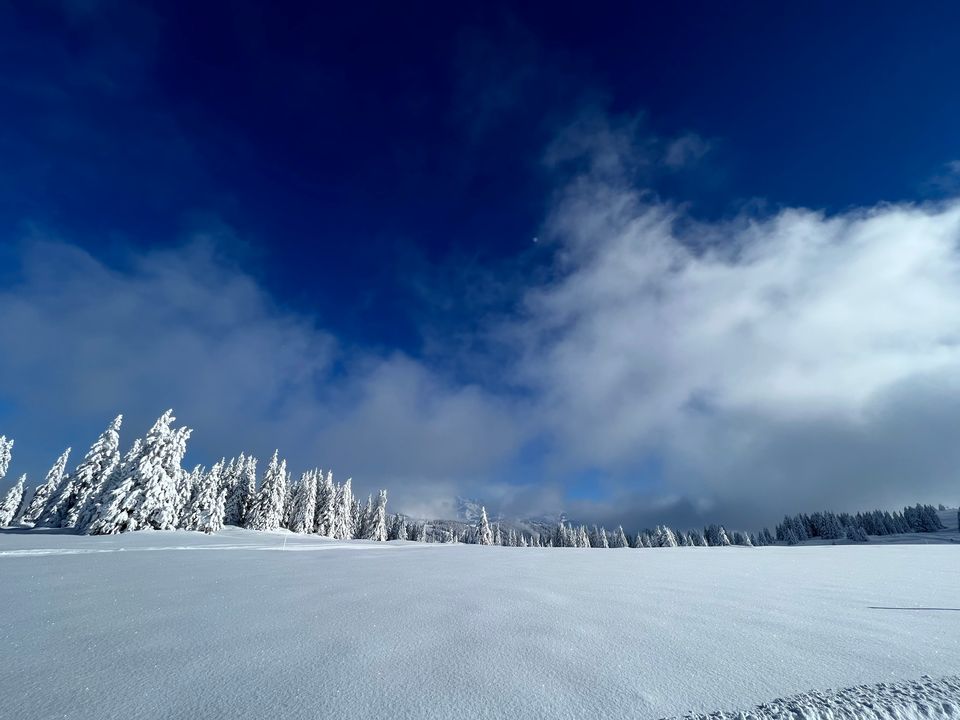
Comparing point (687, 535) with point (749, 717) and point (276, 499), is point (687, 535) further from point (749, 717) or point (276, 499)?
point (749, 717)

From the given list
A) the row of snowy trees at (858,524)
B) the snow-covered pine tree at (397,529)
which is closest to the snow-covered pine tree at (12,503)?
the snow-covered pine tree at (397,529)

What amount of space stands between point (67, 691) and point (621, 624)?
6338 mm

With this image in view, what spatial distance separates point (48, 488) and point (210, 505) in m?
31.1

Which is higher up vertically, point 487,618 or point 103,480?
point 103,480

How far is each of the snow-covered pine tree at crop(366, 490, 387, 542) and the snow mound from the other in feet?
317

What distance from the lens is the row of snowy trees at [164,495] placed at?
3512 centimetres

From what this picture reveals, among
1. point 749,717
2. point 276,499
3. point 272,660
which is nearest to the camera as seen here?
Result: point 749,717

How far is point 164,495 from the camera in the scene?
3678 centimetres

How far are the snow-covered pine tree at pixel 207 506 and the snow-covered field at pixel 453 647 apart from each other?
47.1 meters

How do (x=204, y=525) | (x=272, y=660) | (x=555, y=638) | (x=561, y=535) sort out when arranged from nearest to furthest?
(x=272, y=660) < (x=555, y=638) < (x=204, y=525) < (x=561, y=535)

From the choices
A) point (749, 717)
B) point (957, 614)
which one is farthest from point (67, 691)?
point (957, 614)

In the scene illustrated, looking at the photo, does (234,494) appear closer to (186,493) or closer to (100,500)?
(186,493)

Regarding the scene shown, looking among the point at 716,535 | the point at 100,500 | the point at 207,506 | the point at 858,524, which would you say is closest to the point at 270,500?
the point at 207,506

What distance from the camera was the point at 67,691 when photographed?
371 cm
